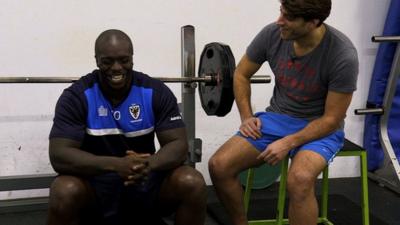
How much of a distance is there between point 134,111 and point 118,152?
171 mm

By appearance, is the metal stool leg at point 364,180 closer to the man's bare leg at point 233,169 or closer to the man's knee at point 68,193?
the man's bare leg at point 233,169

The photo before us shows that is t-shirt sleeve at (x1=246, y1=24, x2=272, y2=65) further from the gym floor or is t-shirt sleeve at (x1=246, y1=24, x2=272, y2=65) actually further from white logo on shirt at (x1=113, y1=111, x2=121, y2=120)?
the gym floor

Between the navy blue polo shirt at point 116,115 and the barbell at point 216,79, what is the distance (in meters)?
0.28

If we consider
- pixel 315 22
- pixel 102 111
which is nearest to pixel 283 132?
pixel 315 22

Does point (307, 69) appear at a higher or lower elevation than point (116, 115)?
higher

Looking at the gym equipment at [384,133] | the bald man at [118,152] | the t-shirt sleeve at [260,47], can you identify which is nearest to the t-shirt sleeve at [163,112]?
the bald man at [118,152]

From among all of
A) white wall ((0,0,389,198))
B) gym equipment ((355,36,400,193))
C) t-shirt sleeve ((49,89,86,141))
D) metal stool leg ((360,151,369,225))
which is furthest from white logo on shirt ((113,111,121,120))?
gym equipment ((355,36,400,193))

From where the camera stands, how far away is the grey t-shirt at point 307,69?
196cm

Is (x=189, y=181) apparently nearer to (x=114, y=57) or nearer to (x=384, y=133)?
(x=114, y=57)

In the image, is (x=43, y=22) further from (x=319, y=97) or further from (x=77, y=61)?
(x=319, y=97)

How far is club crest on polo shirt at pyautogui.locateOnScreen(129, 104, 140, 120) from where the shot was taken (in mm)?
1944

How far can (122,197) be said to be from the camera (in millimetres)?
1904

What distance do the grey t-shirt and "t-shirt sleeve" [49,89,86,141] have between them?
78 centimetres

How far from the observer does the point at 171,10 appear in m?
2.83
